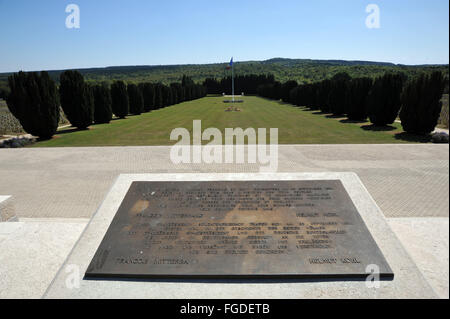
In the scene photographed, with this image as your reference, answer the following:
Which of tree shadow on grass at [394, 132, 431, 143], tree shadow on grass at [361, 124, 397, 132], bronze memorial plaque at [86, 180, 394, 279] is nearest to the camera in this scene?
bronze memorial plaque at [86, 180, 394, 279]

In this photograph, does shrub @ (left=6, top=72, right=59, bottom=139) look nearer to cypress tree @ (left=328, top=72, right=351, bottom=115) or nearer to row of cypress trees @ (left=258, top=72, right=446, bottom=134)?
row of cypress trees @ (left=258, top=72, right=446, bottom=134)

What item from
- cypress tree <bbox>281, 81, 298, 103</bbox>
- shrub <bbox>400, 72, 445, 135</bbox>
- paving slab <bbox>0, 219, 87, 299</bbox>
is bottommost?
paving slab <bbox>0, 219, 87, 299</bbox>

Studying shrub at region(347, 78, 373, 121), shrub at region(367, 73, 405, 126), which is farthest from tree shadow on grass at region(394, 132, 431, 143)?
shrub at region(347, 78, 373, 121)

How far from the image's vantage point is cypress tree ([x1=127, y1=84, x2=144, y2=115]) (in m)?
27.9

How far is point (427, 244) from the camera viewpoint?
4.58 m

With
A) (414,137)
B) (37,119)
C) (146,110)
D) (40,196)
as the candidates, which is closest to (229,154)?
(40,196)

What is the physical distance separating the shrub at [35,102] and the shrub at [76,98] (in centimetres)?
204

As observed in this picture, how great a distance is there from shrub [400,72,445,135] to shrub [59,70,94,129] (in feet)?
61.1

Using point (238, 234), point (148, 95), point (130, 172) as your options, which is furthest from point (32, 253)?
point (148, 95)

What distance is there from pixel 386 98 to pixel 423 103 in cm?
311

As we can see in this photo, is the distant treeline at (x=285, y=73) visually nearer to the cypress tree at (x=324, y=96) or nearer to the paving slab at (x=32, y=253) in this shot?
the cypress tree at (x=324, y=96)

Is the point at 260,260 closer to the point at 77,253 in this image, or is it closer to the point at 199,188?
the point at 199,188

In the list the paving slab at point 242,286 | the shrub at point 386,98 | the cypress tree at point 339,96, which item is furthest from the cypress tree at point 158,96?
the paving slab at point 242,286

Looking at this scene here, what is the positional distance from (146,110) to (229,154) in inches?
900
